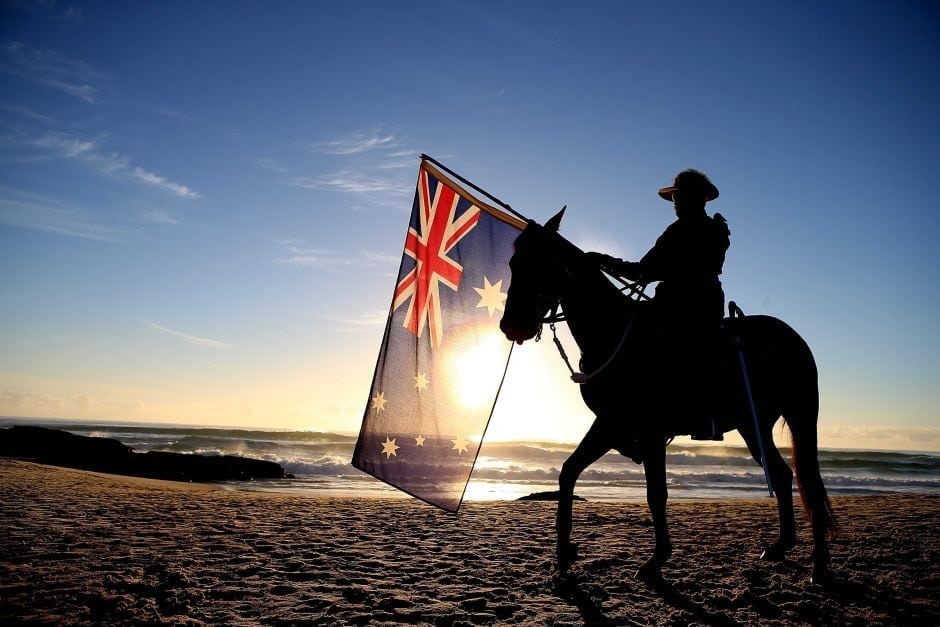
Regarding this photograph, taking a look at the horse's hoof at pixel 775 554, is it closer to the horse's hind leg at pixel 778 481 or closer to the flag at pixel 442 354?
the horse's hind leg at pixel 778 481

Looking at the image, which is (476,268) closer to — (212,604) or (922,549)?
(212,604)

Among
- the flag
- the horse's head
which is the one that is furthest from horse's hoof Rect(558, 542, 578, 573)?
the horse's head

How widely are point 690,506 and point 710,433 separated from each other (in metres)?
6.89

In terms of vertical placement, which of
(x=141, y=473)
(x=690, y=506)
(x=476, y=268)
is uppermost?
(x=476, y=268)

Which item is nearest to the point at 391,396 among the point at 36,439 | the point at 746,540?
the point at 746,540

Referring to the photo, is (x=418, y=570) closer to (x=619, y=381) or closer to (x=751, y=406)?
(x=619, y=381)

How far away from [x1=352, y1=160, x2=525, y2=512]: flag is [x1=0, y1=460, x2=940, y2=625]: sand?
3.12ft

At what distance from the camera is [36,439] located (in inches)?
837

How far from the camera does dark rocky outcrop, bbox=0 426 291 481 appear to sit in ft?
61.0

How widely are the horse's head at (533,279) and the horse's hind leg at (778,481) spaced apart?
2.29 meters

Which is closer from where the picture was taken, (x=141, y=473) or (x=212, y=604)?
(x=212, y=604)

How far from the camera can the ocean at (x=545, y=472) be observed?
57.4 ft

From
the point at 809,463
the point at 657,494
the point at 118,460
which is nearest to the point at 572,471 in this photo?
the point at 657,494

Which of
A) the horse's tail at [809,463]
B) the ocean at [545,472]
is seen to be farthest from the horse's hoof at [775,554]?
the ocean at [545,472]
